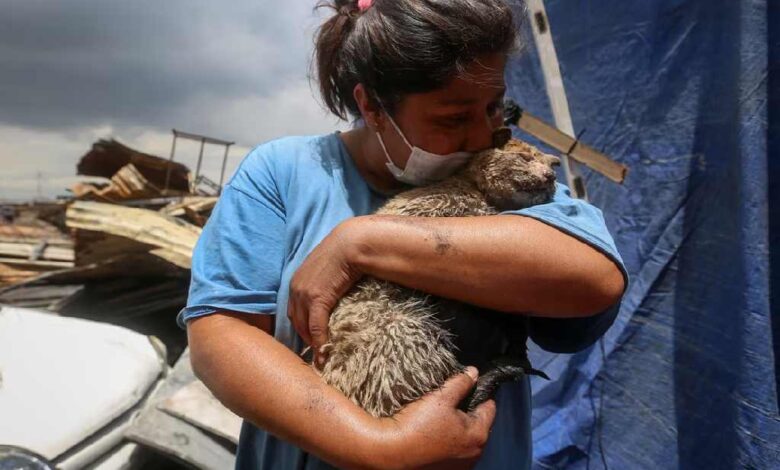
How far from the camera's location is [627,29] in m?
2.97

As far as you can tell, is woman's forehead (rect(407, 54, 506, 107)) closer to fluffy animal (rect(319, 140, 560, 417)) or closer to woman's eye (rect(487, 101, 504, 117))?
woman's eye (rect(487, 101, 504, 117))

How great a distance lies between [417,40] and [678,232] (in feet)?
6.37

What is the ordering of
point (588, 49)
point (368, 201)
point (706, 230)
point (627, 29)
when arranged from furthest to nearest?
1. point (588, 49)
2. point (627, 29)
3. point (706, 230)
4. point (368, 201)

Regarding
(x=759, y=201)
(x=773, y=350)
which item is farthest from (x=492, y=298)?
(x=773, y=350)

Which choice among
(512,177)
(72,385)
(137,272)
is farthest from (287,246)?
(137,272)

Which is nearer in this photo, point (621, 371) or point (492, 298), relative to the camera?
point (492, 298)

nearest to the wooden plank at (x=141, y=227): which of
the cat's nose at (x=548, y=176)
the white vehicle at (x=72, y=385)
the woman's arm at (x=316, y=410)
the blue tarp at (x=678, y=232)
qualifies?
the white vehicle at (x=72, y=385)

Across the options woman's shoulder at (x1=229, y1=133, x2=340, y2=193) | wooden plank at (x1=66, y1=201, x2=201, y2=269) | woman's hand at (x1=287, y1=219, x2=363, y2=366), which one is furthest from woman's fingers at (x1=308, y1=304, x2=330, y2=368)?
wooden plank at (x1=66, y1=201, x2=201, y2=269)

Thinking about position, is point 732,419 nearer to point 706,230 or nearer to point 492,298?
point 706,230

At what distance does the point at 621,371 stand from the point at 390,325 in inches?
87.0

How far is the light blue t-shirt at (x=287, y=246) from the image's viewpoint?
134cm

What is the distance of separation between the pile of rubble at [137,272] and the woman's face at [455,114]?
6.82 ft

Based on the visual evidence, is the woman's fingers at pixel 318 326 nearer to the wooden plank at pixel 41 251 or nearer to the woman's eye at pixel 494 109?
the woman's eye at pixel 494 109

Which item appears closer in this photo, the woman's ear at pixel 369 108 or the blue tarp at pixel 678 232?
the woman's ear at pixel 369 108
